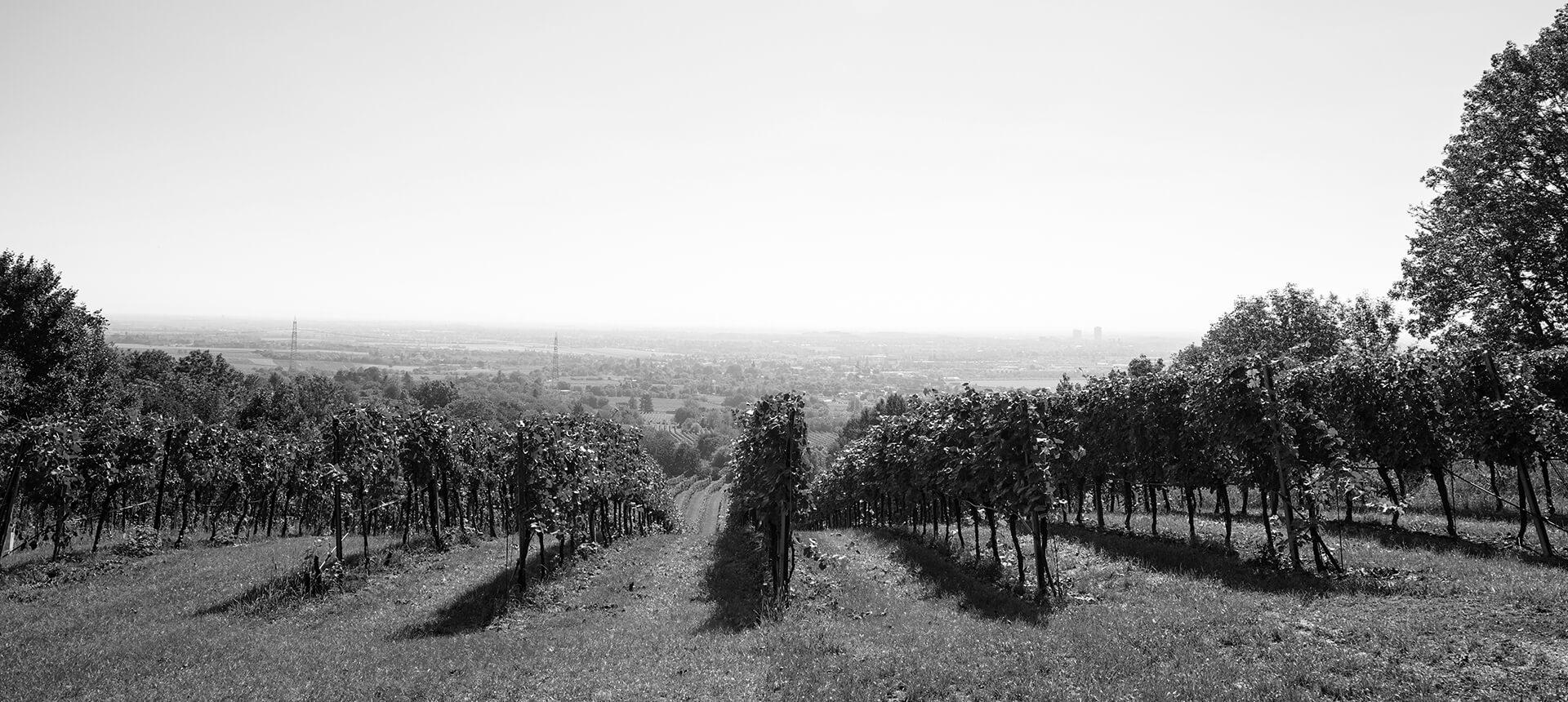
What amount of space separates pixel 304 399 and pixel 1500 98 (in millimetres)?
134501

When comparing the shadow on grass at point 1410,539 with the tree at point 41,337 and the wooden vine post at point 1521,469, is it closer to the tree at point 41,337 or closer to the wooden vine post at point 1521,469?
the wooden vine post at point 1521,469

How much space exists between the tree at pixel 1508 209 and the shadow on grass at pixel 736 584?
3329cm

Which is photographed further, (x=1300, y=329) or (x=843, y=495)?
(x=843, y=495)

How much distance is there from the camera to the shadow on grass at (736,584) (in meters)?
18.8

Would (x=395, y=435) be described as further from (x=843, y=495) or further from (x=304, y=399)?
(x=304, y=399)

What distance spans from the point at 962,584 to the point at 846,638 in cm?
767

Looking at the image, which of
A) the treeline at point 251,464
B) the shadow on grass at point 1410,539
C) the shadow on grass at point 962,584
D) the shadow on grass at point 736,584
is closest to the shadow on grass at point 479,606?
the treeline at point 251,464

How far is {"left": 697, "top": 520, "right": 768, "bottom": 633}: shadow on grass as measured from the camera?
18.8m

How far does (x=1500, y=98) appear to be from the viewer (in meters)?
26.4

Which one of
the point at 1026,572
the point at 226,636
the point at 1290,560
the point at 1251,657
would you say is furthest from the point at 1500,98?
the point at 226,636

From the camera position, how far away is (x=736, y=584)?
25531 millimetres

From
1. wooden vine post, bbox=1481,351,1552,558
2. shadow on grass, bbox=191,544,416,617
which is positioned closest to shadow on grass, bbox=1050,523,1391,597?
wooden vine post, bbox=1481,351,1552,558

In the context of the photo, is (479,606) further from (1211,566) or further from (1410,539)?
(1410,539)

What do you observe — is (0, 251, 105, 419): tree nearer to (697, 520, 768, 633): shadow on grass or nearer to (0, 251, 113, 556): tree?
(0, 251, 113, 556): tree
